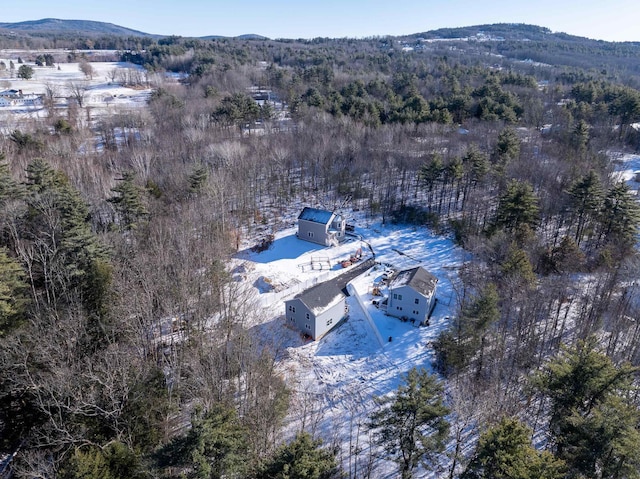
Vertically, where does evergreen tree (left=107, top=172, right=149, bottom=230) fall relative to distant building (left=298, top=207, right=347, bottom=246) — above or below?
above

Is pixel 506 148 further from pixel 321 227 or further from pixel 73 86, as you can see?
pixel 73 86

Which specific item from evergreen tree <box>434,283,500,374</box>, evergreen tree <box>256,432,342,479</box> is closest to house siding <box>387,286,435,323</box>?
evergreen tree <box>434,283,500,374</box>

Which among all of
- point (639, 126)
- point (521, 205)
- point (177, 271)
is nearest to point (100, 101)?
point (177, 271)

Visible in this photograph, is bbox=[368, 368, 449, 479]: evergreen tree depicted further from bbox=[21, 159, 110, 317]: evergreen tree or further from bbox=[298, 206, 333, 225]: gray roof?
bbox=[298, 206, 333, 225]: gray roof

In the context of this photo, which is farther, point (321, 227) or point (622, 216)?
point (321, 227)

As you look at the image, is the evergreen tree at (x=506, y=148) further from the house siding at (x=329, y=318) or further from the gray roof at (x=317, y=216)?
the house siding at (x=329, y=318)

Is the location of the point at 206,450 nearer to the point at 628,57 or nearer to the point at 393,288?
the point at 393,288

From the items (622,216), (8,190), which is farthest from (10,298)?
(622,216)
